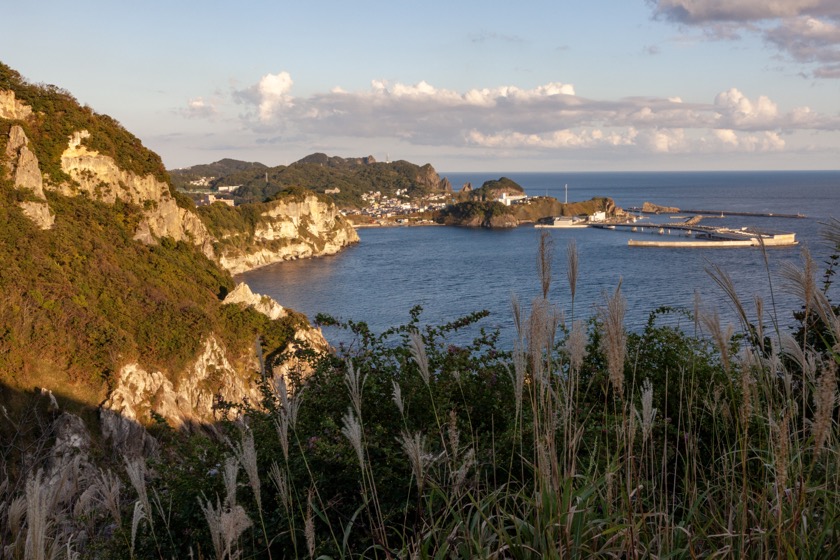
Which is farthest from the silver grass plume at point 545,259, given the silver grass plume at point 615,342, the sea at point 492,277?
the sea at point 492,277

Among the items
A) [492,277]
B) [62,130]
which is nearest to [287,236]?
[492,277]

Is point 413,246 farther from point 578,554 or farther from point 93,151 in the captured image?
point 578,554

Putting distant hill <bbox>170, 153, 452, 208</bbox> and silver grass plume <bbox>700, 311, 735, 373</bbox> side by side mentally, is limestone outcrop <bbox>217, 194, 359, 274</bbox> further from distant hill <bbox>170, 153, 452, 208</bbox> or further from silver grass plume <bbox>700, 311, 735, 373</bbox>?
silver grass plume <bbox>700, 311, 735, 373</bbox>

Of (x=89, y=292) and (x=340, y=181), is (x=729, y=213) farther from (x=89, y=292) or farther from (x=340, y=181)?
(x=89, y=292)

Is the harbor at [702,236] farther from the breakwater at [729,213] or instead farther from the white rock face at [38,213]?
the white rock face at [38,213]

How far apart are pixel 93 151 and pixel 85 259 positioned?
421 inches

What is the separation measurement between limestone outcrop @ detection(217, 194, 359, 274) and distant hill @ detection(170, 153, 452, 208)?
3417cm

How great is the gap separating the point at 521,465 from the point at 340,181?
131 m

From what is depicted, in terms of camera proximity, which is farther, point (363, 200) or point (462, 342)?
point (363, 200)

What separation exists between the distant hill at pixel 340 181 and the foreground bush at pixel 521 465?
10401cm

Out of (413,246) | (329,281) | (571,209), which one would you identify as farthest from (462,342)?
(571,209)

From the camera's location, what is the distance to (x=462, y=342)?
23.3 m

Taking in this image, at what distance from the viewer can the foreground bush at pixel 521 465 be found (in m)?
1.68

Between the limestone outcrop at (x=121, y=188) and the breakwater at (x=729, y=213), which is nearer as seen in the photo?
the limestone outcrop at (x=121, y=188)
